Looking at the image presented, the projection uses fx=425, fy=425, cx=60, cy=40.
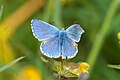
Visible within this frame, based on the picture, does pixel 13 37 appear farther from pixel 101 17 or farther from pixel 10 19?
pixel 101 17

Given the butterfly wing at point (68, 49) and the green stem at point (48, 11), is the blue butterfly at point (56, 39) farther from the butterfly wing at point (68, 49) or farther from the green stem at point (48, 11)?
the green stem at point (48, 11)

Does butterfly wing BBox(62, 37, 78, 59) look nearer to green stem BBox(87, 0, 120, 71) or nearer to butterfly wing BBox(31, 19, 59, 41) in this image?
butterfly wing BBox(31, 19, 59, 41)

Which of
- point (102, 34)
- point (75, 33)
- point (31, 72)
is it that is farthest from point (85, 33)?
point (75, 33)

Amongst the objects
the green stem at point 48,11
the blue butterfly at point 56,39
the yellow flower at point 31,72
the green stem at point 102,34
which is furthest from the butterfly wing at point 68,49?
the green stem at point 48,11

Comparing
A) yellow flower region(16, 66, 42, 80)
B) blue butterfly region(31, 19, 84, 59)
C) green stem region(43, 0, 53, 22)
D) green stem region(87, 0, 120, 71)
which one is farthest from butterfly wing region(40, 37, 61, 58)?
green stem region(43, 0, 53, 22)

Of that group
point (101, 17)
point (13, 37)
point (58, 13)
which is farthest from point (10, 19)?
point (101, 17)

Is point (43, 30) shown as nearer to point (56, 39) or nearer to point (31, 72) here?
point (56, 39)
